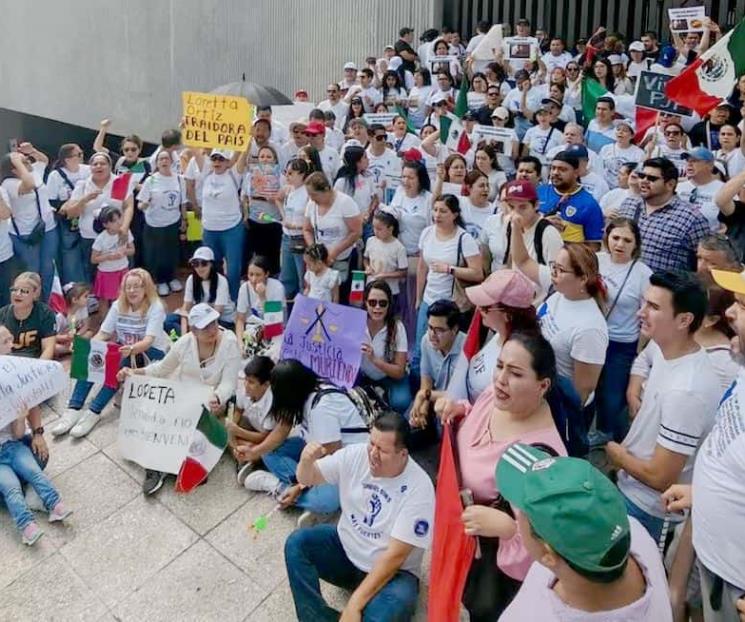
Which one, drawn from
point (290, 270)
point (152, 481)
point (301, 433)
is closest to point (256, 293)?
point (290, 270)

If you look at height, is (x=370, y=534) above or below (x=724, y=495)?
below

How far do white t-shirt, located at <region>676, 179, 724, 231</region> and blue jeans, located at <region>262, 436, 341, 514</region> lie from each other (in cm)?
328

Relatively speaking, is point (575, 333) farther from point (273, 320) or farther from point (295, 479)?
point (273, 320)

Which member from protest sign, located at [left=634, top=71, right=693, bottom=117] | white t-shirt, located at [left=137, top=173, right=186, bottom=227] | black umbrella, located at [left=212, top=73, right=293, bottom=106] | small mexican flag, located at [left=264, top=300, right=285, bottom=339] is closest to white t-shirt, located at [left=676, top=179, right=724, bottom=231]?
protest sign, located at [left=634, top=71, right=693, bottom=117]

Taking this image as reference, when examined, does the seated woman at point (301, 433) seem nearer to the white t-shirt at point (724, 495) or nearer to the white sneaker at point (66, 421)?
the white sneaker at point (66, 421)

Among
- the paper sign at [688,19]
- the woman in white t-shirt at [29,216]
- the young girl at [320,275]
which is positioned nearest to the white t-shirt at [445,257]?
the young girl at [320,275]

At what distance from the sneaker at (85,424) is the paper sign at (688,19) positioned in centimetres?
849

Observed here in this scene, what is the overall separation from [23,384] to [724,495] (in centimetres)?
398

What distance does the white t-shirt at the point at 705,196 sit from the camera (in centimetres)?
534

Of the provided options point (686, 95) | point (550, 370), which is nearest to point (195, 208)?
point (686, 95)

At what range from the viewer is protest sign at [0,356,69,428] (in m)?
4.50

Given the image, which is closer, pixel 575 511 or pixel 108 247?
pixel 575 511

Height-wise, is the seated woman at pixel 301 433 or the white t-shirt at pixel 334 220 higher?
the white t-shirt at pixel 334 220

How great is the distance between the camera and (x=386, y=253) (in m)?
5.96
